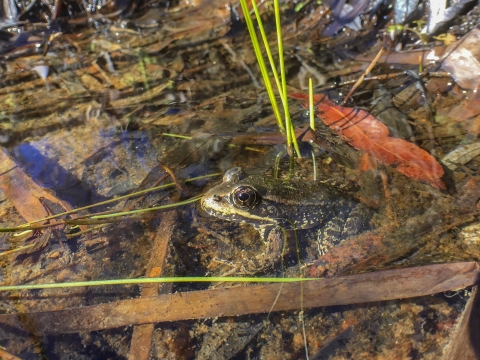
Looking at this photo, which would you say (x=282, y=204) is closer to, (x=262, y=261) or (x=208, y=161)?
(x=262, y=261)

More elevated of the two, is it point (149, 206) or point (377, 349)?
point (149, 206)

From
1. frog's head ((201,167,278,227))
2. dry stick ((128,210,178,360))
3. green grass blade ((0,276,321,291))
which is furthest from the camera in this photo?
frog's head ((201,167,278,227))

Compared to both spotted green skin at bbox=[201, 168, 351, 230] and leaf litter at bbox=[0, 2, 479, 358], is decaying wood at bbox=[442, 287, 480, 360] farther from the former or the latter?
spotted green skin at bbox=[201, 168, 351, 230]

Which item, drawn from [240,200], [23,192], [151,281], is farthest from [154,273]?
[23,192]

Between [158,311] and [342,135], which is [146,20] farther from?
[158,311]

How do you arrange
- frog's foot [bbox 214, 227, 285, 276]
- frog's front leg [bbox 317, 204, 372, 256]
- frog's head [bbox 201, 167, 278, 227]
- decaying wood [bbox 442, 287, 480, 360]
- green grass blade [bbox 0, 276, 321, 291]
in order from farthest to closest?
frog's head [bbox 201, 167, 278, 227] < frog's front leg [bbox 317, 204, 372, 256] < frog's foot [bbox 214, 227, 285, 276] < green grass blade [bbox 0, 276, 321, 291] < decaying wood [bbox 442, 287, 480, 360]

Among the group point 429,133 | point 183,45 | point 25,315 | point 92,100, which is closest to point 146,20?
point 183,45

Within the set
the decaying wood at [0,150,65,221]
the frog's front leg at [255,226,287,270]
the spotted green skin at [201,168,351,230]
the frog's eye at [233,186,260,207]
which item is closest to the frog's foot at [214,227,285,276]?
the frog's front leg at [255,226,287,270]
